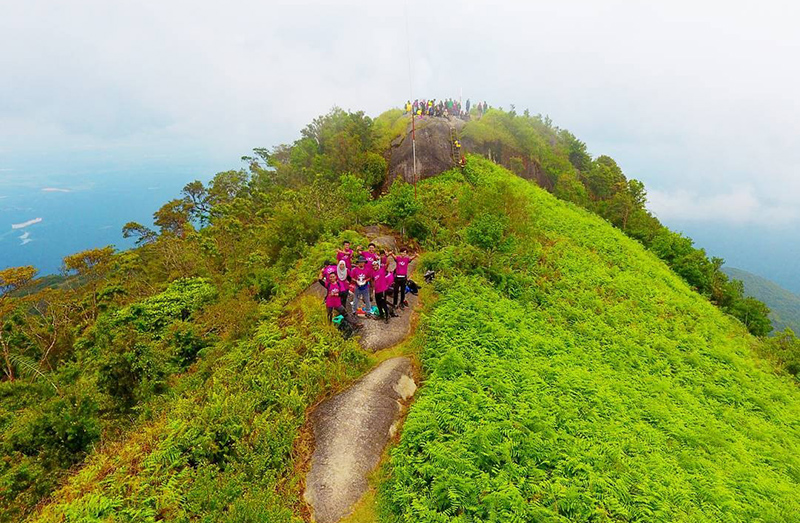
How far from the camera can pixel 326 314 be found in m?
12.3

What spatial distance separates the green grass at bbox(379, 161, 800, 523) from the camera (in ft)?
23.3

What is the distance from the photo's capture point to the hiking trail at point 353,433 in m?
7.43

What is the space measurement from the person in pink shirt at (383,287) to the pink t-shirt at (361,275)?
40 centimetres

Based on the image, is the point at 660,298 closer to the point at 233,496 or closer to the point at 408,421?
the point at 408,421

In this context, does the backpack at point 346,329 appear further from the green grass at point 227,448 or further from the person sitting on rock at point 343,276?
the person sitting on rock at point 343,276

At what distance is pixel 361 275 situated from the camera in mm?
12242

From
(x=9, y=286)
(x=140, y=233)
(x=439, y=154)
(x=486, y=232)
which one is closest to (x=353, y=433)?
(x=486, y=232)

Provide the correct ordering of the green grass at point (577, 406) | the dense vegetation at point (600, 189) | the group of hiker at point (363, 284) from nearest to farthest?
the green grass at point (577, 406) → the group of hiker at point (363, 284) → the dense vegetation at point (600, 189)

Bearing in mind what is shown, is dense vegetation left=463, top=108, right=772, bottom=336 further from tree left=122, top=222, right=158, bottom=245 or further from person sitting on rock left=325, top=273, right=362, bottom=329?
tree left=122, top=222, right=158, bottom=245

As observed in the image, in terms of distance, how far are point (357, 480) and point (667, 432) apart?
8.34 meters

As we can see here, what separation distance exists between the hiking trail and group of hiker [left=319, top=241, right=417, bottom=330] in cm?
151

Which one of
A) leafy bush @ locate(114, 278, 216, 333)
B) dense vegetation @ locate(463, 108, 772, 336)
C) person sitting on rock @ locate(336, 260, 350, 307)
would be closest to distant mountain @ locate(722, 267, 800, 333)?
dense vegetation @ locate(463, 108, 772, 336)

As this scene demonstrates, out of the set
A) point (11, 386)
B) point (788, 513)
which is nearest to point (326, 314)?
point (788, 513)

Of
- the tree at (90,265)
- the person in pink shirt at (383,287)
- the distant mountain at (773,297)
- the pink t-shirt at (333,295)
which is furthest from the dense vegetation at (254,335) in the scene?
the distant mountain at (773,297)
